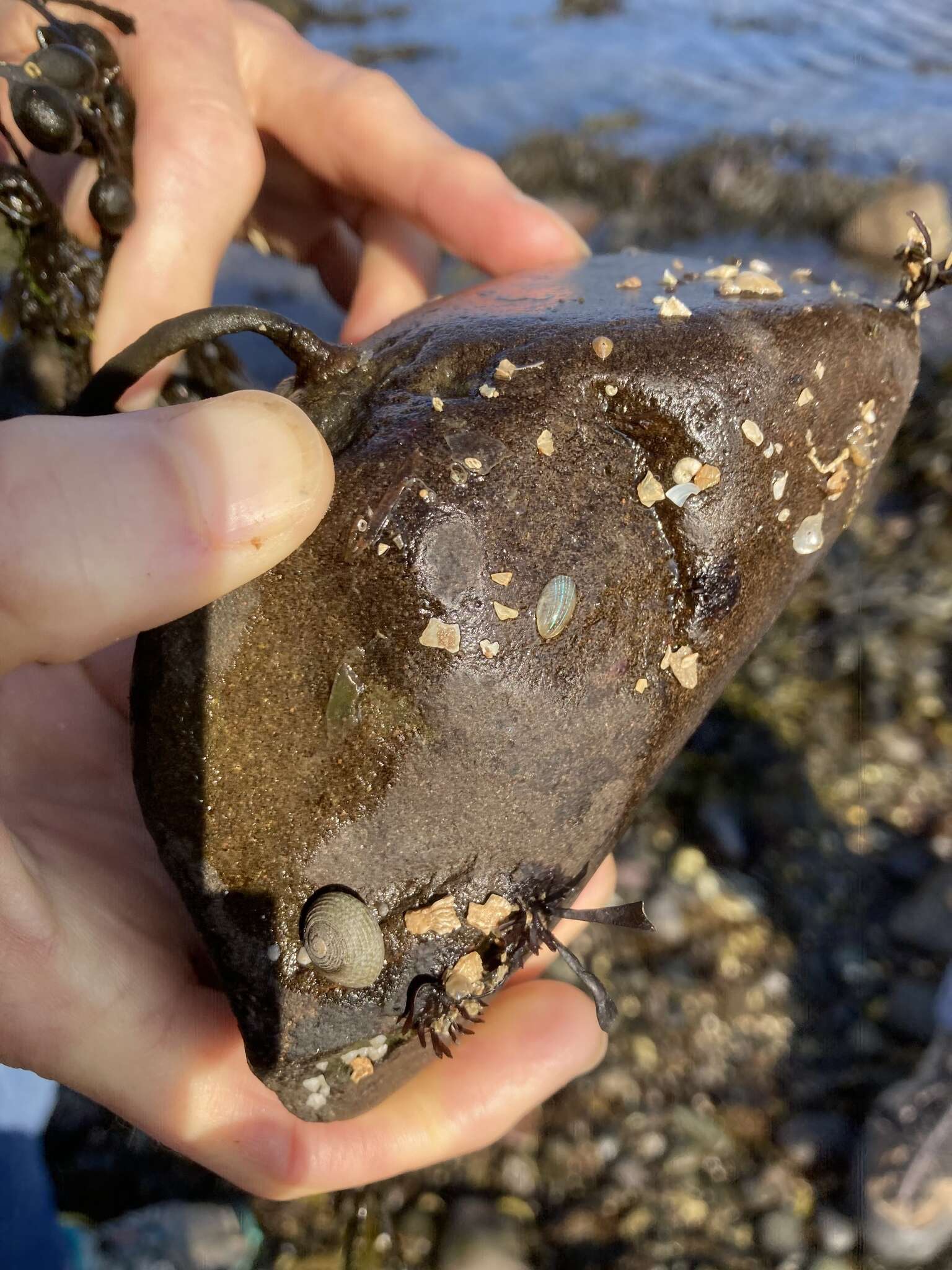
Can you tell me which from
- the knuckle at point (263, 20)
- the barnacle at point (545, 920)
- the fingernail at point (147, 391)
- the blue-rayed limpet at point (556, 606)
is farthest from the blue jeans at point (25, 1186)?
the knuckle at point (263, 20)

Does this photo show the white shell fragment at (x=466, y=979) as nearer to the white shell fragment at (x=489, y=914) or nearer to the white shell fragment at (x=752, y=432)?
the white shell fragment at (x=489, y=914)

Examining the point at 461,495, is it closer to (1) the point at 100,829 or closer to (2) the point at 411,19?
(1) the point at 100,829

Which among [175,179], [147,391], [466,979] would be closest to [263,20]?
[175,179]

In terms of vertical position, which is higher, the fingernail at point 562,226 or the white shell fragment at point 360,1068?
the fingernail at point 562,226

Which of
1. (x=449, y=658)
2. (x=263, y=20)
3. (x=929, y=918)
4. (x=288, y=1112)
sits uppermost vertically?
(x=263, y=20)

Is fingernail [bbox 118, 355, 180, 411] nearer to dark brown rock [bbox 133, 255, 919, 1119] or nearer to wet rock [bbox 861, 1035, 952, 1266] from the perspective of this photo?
dark brown rock [bbox 133, 255, 919, 1119]

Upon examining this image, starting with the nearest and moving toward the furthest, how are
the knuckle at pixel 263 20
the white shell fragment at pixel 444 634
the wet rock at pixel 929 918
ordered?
the white shell fragment at pixel 444 634, the wet rock at pixel 929 918, the knuckle at pixel 263 20

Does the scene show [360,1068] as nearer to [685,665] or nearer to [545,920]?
[545,920]

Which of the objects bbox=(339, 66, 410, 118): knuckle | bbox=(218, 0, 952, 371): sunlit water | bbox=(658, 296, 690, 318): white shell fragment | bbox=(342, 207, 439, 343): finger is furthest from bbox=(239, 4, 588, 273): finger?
bbox=(218, 0, 952, 371): sunlit water
